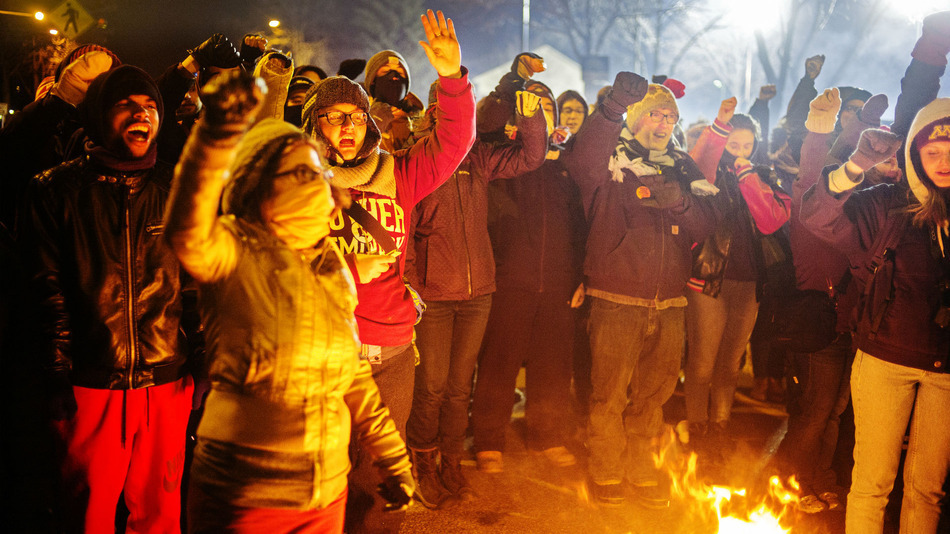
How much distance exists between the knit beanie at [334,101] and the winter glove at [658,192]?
2248 mm

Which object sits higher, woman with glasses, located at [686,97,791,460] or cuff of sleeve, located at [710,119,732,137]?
cuff of sleeve, located at [710,119,732,137]

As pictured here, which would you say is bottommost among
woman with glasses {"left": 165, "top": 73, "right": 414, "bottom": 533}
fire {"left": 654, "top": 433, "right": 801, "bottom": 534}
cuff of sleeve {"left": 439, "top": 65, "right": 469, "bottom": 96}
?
fire {"left": 654, "top": 433, "right": 801, "bottom": 534}

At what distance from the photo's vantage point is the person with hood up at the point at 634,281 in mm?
4543

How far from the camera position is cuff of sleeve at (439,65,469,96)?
3.27 m

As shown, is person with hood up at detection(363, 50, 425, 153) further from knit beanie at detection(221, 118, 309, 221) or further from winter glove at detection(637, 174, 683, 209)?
knit beanie at detection(221, 118, 309, 221)

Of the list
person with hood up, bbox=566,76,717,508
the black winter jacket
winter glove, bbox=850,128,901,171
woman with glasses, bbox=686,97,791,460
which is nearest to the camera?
the black winter jacket

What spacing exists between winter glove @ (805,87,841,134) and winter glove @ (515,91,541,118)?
1.95 metres

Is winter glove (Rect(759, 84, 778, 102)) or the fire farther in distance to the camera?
winter glove (Rect(759, 84, 778, 102))

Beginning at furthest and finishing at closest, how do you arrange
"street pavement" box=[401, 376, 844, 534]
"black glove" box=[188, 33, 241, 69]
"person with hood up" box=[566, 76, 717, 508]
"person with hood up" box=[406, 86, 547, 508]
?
"person with hood up" box=[566, 76, 717, 508] → "person with hood up" box=[406, 86, 547, 508] → "black glove" box=[188, 33, 241, 69] → "street pavement" box=[401, 376, 844, 534]

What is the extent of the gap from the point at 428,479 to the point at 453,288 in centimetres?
149

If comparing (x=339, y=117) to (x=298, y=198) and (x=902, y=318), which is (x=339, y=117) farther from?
(x=902, y=318)

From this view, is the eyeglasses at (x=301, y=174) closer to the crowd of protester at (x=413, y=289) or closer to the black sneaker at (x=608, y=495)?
the crowd of protester at (x=413, y=289)

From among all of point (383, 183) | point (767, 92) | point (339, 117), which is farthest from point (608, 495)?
point (767, 92)

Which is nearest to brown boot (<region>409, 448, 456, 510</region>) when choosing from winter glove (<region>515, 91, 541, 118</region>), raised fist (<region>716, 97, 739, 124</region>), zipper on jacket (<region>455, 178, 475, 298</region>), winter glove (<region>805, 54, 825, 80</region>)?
zipper on jacket (<region>455, 178, 475, 298</region>)
